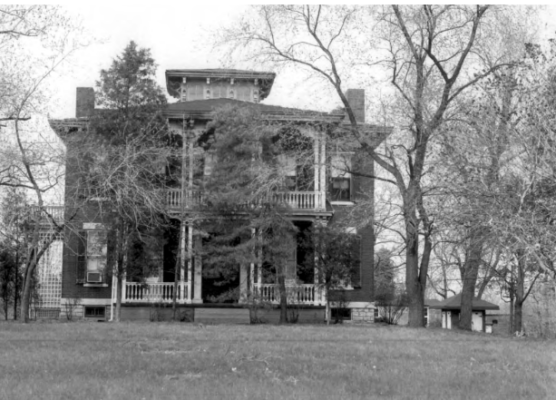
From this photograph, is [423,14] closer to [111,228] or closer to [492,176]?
[492,176]

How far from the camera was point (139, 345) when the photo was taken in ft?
40.3

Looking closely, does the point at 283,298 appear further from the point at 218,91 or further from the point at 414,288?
the point at 218,91

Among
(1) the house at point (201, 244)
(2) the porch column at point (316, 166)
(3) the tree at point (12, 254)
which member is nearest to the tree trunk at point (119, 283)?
(1) the house at point (201, 244)

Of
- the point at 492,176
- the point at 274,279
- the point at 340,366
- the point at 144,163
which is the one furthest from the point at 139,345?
the point at 274,279

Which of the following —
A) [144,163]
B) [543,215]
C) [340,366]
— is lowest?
[340,366]

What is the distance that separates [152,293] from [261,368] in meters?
17.1

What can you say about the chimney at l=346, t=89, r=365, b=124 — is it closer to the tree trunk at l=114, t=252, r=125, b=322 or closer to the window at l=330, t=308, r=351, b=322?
the window at l=330, t=308, r=351, b=322

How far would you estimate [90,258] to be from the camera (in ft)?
93.0

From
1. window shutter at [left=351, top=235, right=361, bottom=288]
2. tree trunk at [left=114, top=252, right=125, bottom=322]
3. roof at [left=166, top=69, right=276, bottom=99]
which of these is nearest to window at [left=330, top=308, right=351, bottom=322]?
window shutter at [left=351, top=235, right=361, bottom=288]

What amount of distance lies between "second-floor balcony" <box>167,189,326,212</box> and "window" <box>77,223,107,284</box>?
290 centimetres

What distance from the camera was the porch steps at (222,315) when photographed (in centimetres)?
2564

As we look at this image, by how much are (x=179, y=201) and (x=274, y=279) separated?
14.7ft

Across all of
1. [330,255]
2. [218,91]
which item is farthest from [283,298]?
[218,91]

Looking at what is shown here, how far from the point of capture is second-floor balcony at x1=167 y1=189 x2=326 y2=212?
25.0m
